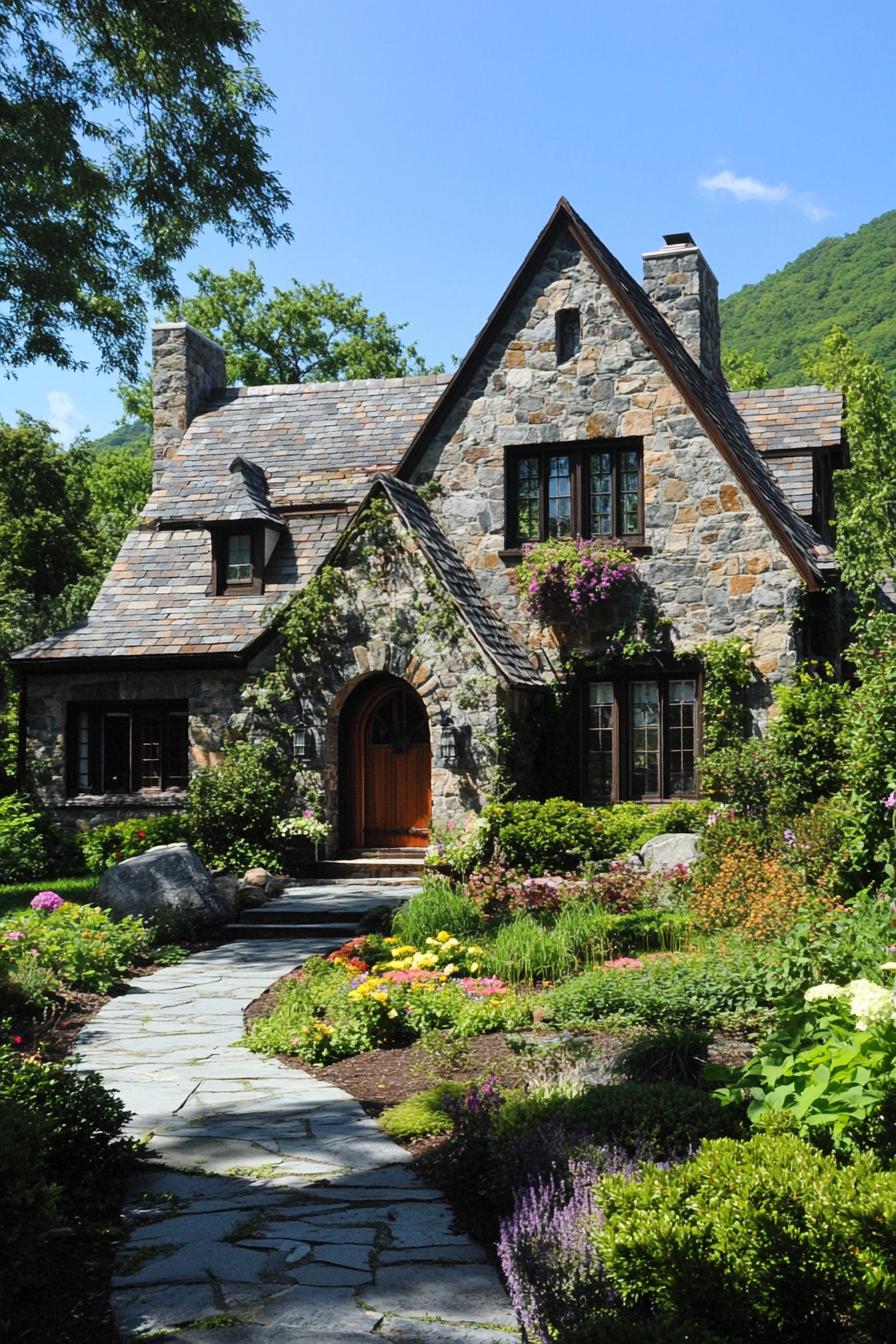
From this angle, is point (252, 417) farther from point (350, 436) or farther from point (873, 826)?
point (873, 826)

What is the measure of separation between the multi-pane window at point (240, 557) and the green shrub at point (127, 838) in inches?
146

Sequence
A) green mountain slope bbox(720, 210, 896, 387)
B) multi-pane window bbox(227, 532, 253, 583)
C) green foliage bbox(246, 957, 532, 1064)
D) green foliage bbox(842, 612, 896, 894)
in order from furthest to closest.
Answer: green mountain slope bbox(720, 210, 896, 387)
multi-pane window bbox(227, 532, 253, 583)
green foliage bbox(842, 612, 896, 894)
green foliage bbox(246, 957, 532, 1064)

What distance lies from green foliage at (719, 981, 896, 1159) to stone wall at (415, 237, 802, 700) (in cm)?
1131

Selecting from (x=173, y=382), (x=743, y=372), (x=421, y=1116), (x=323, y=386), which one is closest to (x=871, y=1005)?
(x=421, y=1116)

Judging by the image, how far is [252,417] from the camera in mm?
22391

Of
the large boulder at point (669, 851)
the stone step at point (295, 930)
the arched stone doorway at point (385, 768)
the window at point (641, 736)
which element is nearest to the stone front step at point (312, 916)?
the stone step at point (295, 930)

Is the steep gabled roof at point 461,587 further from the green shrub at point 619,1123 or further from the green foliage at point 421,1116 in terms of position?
the green shrub at point 619,1123

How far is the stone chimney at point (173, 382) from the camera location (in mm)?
22469

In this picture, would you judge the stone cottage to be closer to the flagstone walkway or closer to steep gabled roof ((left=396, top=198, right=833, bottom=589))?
steep gabled roof ((left=396, top=198, right=833, bottom=589))

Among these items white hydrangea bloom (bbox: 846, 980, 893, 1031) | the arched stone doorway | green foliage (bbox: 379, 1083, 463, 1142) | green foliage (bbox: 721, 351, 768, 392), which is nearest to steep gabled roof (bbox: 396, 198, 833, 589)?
the arched stone doorway

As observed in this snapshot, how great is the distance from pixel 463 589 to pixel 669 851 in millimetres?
4694

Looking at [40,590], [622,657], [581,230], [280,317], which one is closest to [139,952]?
[622,657]

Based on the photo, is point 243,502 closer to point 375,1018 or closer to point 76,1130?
point 375,1018

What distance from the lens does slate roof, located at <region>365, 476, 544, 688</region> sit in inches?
642
